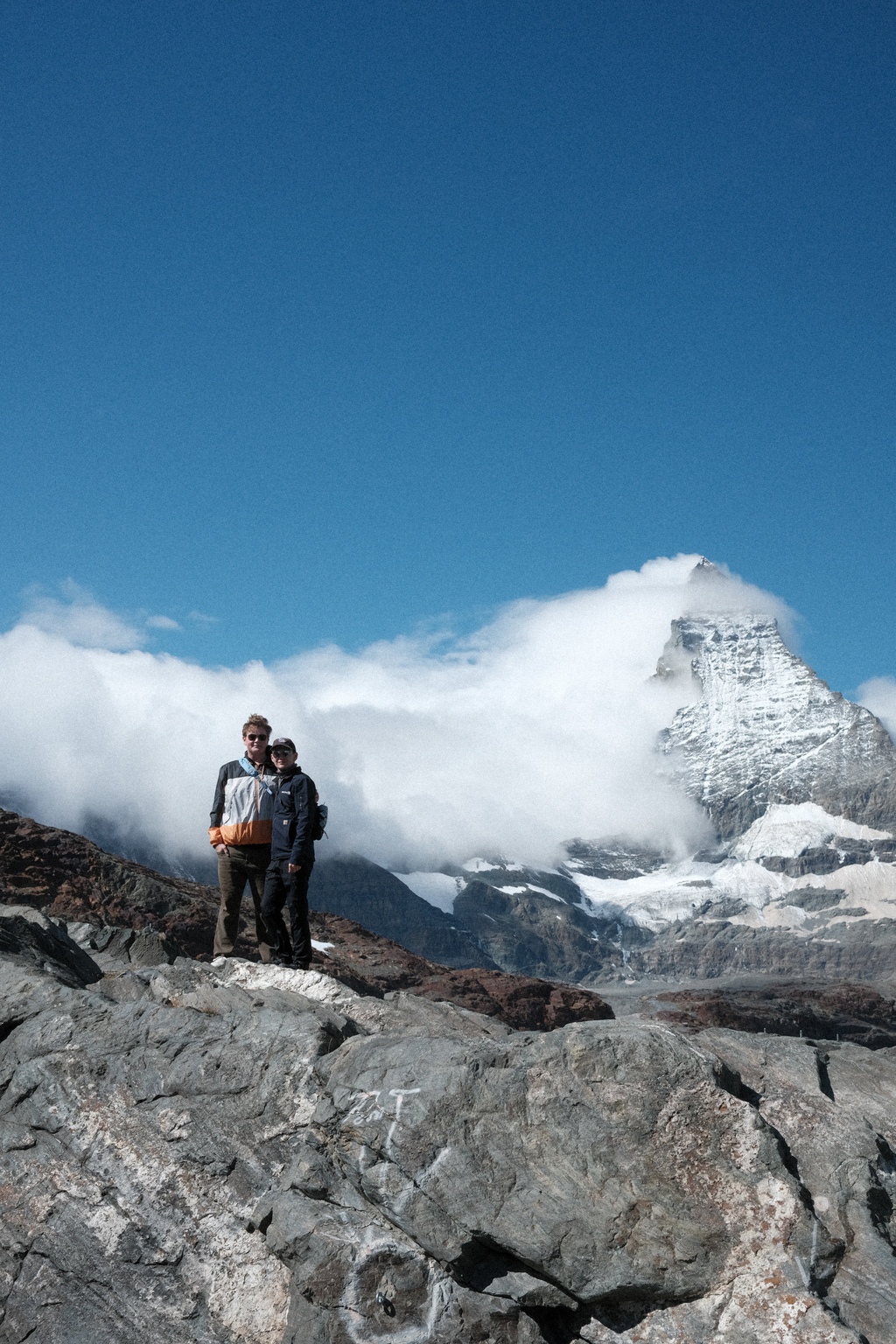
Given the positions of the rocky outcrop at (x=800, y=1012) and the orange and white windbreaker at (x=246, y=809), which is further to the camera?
the rocky outcrop at (x=800, y=1012)

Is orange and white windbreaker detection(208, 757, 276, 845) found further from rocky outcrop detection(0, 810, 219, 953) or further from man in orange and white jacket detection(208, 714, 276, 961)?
rocky outcrop detection(0, 810, 219, 953)

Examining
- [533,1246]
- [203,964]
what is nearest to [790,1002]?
[203,964]

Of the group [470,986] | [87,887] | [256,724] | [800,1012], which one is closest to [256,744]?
[256,724]

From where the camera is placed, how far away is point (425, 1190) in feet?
24.9

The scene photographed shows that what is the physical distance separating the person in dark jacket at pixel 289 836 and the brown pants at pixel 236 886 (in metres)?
0.34

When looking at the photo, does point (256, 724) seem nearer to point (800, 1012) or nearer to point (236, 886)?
point (236, 886)

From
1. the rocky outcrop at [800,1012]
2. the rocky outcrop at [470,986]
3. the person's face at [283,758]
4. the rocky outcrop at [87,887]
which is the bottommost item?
the rocky outcrop at [800,1012]

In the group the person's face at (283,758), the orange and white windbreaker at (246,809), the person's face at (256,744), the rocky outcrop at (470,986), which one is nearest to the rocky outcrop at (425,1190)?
the orange and white windbreaker at (246,809)

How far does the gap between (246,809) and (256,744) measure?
879 millimetres

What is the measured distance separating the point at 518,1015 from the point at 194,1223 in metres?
31.9

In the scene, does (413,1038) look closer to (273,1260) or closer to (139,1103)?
(273,1260)

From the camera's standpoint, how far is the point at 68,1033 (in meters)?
9.55

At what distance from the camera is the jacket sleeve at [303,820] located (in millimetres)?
12367

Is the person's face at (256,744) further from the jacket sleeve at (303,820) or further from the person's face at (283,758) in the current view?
the jacket sleeve at (303,820)
